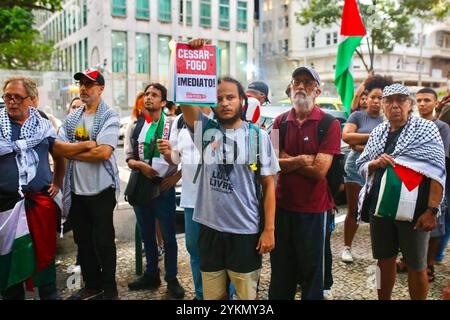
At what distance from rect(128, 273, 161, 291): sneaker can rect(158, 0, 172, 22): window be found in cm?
2853

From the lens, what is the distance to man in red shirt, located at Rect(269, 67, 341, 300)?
2980mm

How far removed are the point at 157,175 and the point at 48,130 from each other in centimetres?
105

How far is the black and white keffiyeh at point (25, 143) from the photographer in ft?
10.0

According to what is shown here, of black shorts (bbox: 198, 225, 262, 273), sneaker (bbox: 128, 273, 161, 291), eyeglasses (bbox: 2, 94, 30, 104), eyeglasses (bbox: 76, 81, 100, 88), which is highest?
eyeglasses (bbox: 76, 81, 100, 88)

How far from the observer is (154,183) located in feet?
12.6

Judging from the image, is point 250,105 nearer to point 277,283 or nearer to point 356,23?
point 277,283

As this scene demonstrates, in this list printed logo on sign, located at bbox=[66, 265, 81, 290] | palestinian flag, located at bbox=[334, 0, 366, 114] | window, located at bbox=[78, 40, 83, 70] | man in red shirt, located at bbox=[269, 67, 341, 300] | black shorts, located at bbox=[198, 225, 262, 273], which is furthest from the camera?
window, located at bbox=[78, 40, 83, 70]

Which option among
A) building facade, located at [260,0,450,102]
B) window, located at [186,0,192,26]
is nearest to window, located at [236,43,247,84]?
window, located at [186,0,192,26]

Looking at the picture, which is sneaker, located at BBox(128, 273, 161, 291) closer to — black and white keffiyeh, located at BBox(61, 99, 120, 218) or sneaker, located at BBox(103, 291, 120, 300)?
sneaker, located at BBox(103, 291, 120, 300)

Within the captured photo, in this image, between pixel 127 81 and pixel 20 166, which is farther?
pixel 127 81

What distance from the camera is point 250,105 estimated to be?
3.80 m

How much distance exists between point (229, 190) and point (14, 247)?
1763 mm
